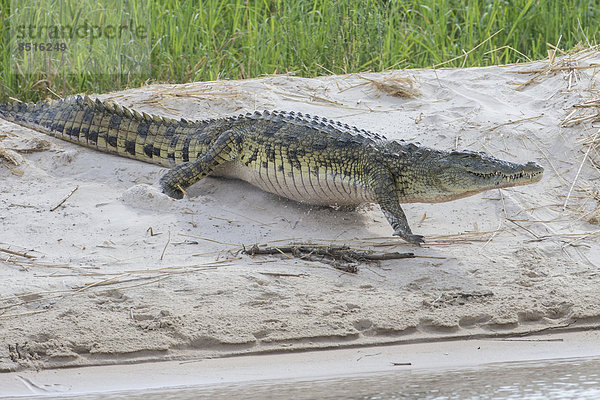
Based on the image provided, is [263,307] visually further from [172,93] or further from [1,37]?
[1,37]

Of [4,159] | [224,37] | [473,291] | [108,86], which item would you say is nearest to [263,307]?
[473,291]

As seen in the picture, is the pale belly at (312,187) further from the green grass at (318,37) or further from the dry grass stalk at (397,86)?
the green grass at (318,37)

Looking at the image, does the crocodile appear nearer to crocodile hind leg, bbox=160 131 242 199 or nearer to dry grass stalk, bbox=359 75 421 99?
crocodile hind leg, bbox=160 131 242 199

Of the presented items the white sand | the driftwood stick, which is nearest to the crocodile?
the white sand

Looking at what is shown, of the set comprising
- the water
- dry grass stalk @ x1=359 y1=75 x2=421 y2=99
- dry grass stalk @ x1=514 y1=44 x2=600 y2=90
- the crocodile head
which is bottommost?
the water

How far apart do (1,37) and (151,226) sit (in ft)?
11.8

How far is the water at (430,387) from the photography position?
304 cm

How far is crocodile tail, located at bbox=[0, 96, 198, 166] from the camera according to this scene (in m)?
5.60

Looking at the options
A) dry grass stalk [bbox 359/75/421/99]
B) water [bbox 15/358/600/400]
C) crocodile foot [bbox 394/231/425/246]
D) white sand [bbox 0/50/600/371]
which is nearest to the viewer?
water [bbox 15/358/600/400]

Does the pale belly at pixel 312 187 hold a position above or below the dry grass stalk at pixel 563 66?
below

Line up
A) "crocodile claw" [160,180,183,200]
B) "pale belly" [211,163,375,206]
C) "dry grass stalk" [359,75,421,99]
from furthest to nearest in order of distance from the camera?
"dry grass stalk" [359,75,421,99] → "crocodile claw" [160,180,183,200] → "pale belly" [211,163,375,206]

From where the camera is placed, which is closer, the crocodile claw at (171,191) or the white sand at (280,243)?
the white sand at (280,243)

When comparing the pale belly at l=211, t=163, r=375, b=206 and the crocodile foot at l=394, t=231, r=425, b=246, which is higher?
the pale belly at l=211, t=163, r=375, b=206

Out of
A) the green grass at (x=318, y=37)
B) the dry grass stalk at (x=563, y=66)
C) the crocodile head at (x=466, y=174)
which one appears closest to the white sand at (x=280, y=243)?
the dry grass stalk at (x=563, y=66)
